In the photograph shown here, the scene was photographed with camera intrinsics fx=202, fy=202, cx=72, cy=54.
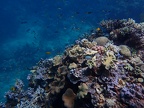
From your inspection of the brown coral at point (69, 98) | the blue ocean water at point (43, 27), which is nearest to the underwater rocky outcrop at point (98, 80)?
the brown coral at point (69, 98)

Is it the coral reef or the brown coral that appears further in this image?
the coral reef

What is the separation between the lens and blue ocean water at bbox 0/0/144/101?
67.2 feet

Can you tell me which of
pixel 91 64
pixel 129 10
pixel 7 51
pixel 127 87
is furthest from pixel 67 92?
pixel 129 10

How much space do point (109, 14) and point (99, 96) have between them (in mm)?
22942

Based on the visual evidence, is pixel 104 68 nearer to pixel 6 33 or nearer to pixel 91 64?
pixel 91 64

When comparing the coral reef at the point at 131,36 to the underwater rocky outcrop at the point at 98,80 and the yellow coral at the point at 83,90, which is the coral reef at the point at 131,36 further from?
the yellow coral at the point at 83,90

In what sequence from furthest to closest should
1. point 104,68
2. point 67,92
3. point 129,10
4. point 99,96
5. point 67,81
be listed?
point 129,10
point 67,81
point 67,92
point 104,68
point 99,96

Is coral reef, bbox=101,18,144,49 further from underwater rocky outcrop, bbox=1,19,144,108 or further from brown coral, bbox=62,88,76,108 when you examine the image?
brown coral, bbox=62,88,76,108

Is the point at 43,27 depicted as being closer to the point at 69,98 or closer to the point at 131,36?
the point at 131,36

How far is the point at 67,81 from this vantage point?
6547mm

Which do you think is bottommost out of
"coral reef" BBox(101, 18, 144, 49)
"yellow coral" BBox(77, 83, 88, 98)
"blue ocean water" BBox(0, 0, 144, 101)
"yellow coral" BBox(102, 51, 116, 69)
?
"yellow coral" BBox(77, 83, 88, 98)

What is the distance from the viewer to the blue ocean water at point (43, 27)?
20484 mm

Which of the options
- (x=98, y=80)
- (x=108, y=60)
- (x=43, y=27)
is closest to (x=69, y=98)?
(x=98, y=80)

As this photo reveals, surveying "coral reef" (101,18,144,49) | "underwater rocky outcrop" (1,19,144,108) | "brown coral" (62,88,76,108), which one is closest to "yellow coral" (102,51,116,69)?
"underwater rocky outcrop" (1,19,144,108)
